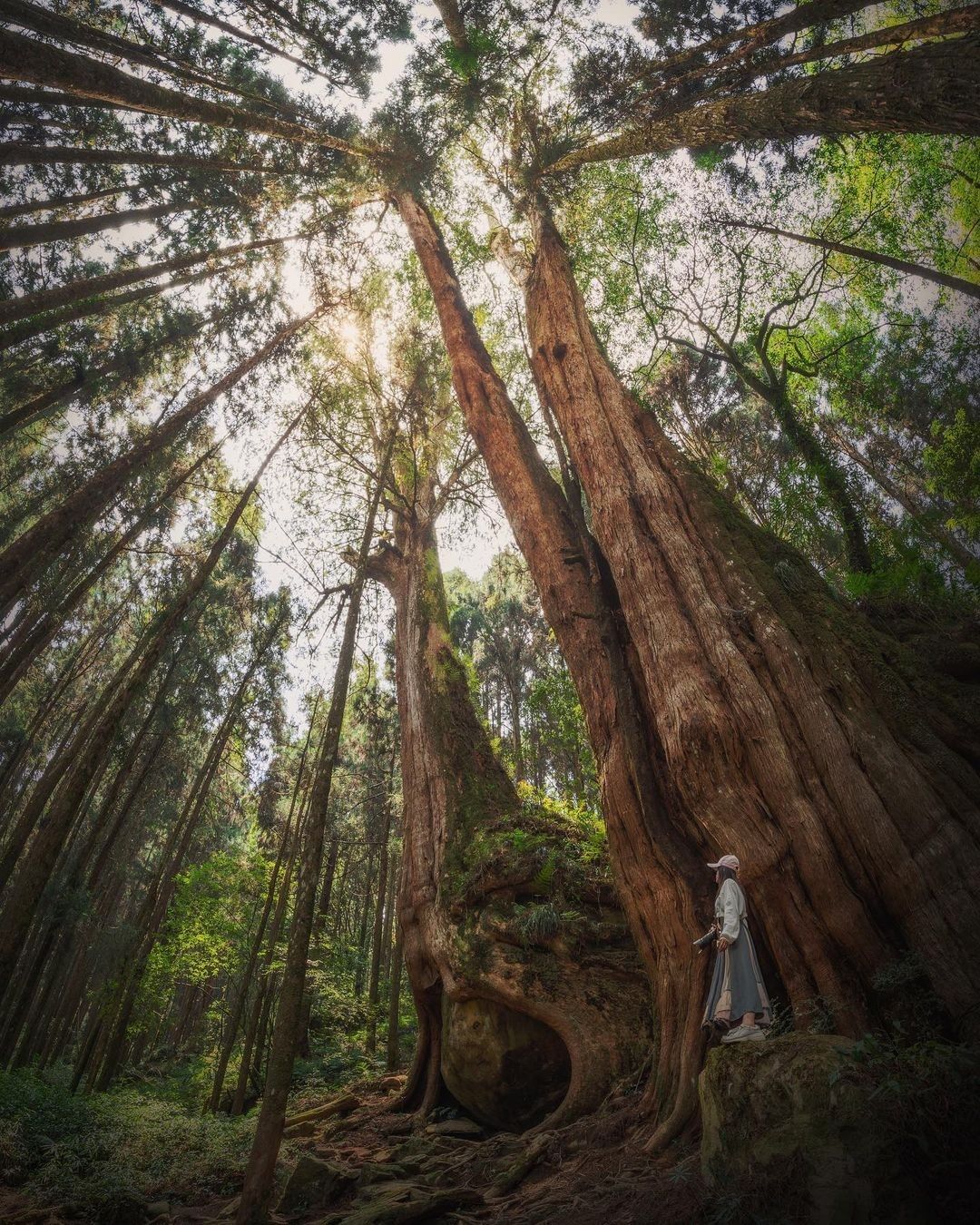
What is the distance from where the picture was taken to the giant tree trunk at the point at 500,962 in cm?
612

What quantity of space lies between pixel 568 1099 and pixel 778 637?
4694mm

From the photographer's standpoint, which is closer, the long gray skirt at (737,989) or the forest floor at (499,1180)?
the forest floor at (499,1180)

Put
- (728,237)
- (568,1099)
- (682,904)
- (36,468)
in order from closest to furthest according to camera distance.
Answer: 1. (682,904)
2. (568,1099)
3. (728,237)
4. (36,468)

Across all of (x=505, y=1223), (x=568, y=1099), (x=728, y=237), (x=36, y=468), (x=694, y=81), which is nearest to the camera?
(x=505, y=1223)

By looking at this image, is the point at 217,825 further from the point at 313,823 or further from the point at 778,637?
the point at 778,637

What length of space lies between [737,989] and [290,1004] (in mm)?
3431

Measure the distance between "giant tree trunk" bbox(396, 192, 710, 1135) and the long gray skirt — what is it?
554mm

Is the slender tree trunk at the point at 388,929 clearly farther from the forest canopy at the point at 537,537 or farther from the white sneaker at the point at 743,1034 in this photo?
the white sneaker at the point at 743,1034

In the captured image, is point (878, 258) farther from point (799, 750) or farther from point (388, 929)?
point (388, 929)

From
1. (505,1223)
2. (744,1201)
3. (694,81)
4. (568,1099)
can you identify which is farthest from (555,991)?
(694,81)

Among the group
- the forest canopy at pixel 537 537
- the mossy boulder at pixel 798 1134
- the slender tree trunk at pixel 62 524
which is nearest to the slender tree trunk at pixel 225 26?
the forest canopy at pixel 537 537

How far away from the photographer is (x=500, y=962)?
260 inches

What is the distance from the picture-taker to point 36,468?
15359 mm

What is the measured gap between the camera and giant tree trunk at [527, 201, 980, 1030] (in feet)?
12.9
